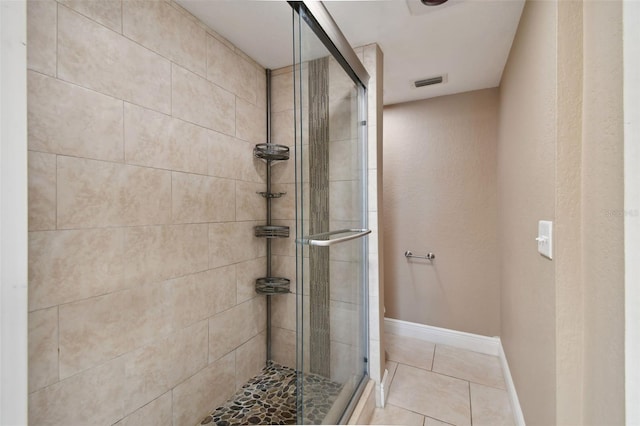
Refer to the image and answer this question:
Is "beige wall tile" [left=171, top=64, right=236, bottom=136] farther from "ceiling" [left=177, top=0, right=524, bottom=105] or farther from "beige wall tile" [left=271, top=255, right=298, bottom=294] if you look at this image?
"beige wall tile" [left=271, top=255, right=298, bottom=294]

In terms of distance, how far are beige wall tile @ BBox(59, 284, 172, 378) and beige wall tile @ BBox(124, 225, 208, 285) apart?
72 millimetres

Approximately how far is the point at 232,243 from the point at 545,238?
157 centimetres

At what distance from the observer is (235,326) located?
171 cm

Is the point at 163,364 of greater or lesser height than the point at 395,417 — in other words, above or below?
above

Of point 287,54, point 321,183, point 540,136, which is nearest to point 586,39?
point 540,136

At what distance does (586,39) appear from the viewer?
812 millimetres

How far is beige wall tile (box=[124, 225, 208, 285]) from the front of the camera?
1180 mm

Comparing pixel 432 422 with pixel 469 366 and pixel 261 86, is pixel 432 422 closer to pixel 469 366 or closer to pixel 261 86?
pixel 469 366

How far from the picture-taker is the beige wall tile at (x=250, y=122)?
69.8 inches

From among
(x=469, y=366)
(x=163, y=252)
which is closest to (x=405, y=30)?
(x=163, y=252)

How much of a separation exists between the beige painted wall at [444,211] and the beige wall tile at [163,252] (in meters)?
1.75

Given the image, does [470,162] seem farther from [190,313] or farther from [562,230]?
Answer: [190,313]

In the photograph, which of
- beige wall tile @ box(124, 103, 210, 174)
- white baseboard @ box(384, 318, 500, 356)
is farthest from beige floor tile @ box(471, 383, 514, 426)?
beige wall tile @ box(124, 103, 210, 174)

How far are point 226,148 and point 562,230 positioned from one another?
65.2 inches
